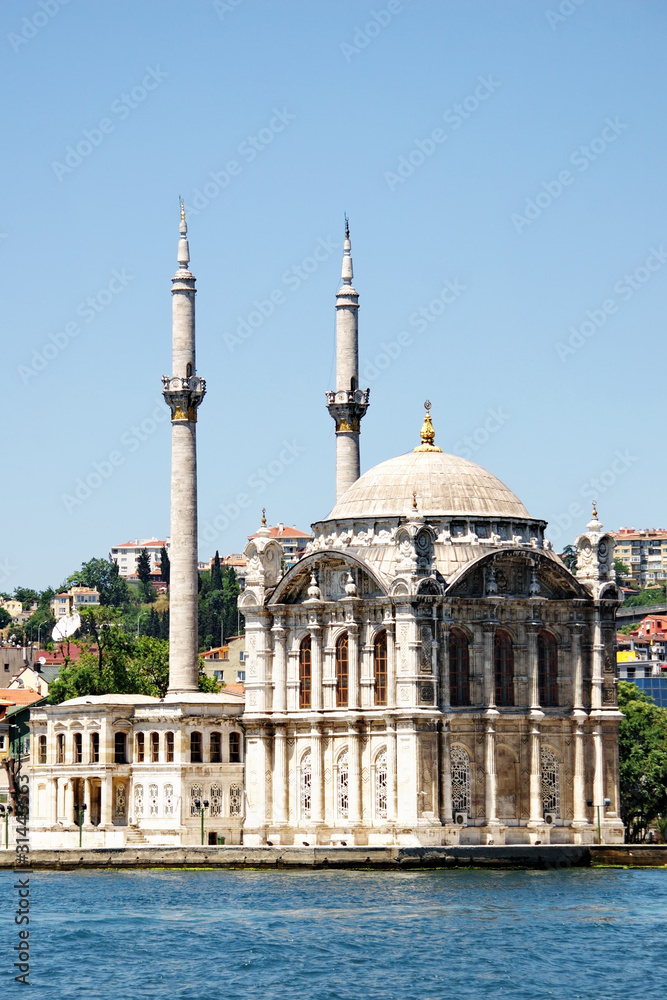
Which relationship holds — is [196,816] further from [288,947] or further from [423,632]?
[288,947]

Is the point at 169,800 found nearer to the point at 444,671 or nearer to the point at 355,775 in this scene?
the point at 355,775

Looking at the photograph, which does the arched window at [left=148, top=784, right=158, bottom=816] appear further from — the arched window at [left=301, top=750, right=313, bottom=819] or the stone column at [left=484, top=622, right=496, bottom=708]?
the stone column at [left=484, top=622, right=496, bottom=708]

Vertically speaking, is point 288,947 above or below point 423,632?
below

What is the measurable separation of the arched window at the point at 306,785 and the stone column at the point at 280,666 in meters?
2.08

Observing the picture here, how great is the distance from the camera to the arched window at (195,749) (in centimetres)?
9362

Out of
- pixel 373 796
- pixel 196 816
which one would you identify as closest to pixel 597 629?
pixel 373 796

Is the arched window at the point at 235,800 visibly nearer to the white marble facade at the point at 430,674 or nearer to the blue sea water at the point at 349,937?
the white marble facade at the point at 430,674

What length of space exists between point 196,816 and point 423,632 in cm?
1382

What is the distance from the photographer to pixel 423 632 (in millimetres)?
85188

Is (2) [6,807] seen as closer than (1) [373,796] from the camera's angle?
No

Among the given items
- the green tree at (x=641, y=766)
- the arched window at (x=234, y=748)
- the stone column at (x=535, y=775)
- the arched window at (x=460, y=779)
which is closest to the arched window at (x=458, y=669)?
the arched window at (x=460, y=779)

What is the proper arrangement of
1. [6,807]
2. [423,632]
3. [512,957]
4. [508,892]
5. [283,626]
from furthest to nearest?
[6,807] < [283,626] < [423,632] < [508,892] < [512,957]

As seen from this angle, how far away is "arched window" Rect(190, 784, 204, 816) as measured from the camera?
305ft

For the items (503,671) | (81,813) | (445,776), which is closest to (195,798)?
(81,813)
